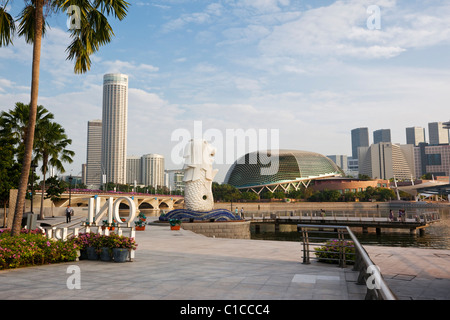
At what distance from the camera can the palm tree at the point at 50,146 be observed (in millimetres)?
36359

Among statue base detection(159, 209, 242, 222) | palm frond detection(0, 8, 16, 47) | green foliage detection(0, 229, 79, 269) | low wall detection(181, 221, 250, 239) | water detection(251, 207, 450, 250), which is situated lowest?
water detection(251, 207, 450, 250)

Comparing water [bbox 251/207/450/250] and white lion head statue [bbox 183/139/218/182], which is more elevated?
white lion head statue [bbox 183/139/218/182]

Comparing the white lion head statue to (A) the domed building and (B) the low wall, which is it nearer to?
(B) the low wall

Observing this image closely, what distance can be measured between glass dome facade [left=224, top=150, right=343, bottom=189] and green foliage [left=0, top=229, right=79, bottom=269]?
155 meters

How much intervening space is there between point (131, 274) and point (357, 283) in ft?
18.3

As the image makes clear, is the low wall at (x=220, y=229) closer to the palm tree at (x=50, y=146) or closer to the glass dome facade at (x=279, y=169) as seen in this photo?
the palm tree at (x=50, y=146)

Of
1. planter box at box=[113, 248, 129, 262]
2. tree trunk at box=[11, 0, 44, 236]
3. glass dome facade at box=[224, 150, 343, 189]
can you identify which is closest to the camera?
Answer: planter box at box=[113, 248, 129, 262]

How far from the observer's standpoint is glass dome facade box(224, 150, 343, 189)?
16762cm

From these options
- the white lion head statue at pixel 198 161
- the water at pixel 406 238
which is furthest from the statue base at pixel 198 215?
the water at pixel 406 238

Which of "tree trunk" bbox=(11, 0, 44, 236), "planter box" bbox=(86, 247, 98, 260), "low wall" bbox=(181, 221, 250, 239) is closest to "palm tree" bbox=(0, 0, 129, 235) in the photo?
"tree trunk" bbox=(11, 0, 44, 236)

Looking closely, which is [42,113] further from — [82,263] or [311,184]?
[311,184]

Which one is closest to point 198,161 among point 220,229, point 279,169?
point 220,229

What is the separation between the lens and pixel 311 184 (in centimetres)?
17162

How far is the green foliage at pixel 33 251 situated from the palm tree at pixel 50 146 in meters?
28.1
